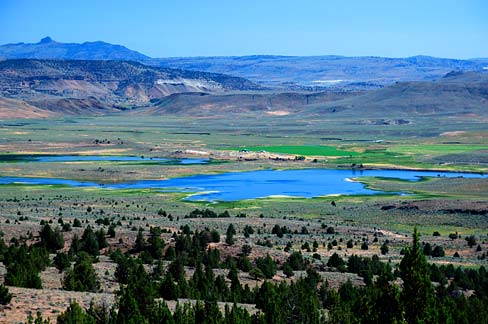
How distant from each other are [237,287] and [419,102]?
144 metres

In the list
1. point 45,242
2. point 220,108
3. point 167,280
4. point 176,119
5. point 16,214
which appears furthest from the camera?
point 220,108

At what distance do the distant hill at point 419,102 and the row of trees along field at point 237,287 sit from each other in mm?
126449

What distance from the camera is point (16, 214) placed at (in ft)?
152

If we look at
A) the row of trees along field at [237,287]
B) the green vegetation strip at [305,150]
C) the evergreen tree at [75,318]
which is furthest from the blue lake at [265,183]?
the evergreen tree at [75,318]

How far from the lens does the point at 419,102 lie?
16550 centimetres

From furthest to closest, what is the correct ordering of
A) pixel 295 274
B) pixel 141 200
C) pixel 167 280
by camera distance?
pixel 141 200 → pixel 295 274 → pixel 167 280

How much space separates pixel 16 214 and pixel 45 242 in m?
13.8

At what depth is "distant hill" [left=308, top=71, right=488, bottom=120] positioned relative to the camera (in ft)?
524

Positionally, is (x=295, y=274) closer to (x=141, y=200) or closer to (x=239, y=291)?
(x=239, y=291)

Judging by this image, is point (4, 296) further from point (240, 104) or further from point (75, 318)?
point (240, 104)

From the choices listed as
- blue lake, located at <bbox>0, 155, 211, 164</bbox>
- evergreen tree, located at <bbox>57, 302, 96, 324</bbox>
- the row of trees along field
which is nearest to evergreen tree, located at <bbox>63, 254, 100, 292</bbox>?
the row of trees along field

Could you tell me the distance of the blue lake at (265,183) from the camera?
65750 millimetres

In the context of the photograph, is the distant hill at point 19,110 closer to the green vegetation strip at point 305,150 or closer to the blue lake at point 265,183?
the green vegetation strip at point 305,150

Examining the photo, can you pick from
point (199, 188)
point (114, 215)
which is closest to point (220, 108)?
point (199, 188)
